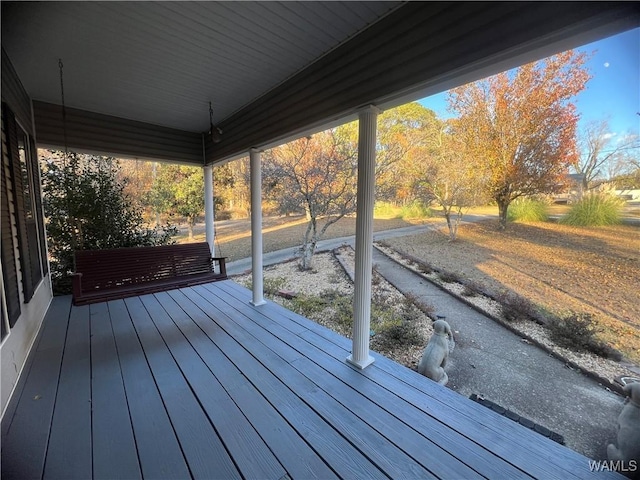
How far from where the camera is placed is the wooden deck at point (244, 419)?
129 cm

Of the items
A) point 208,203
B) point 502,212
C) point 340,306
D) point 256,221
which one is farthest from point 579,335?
point 208,203

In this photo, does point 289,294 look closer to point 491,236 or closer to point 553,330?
point 491,236

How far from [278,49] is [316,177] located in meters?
3.47

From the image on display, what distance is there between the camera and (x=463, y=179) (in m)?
3.41

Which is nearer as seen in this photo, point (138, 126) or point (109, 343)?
point (109, 343)

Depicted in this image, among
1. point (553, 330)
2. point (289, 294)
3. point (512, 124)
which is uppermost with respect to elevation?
point (512, 124)

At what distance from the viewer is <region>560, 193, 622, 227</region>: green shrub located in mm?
2029

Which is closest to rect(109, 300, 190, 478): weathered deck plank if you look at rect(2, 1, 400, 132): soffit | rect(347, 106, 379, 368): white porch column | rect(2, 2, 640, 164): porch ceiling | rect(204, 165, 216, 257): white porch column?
rect(347, 106, 379, 368): white porch column

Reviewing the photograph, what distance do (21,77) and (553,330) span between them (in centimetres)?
602

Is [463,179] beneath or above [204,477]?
above

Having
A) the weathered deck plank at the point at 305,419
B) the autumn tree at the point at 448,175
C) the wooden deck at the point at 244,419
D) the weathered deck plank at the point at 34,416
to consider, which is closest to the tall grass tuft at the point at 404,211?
the autumn tree at the point at 448,175

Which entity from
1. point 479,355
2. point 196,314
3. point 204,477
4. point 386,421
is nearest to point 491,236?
point 479,355

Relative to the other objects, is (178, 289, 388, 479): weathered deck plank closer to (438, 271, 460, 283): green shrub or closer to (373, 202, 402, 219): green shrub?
(438, 271, 460, 283): green shrub

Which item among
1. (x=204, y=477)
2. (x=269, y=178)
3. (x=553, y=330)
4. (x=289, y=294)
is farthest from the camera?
(x=269, y=178)
